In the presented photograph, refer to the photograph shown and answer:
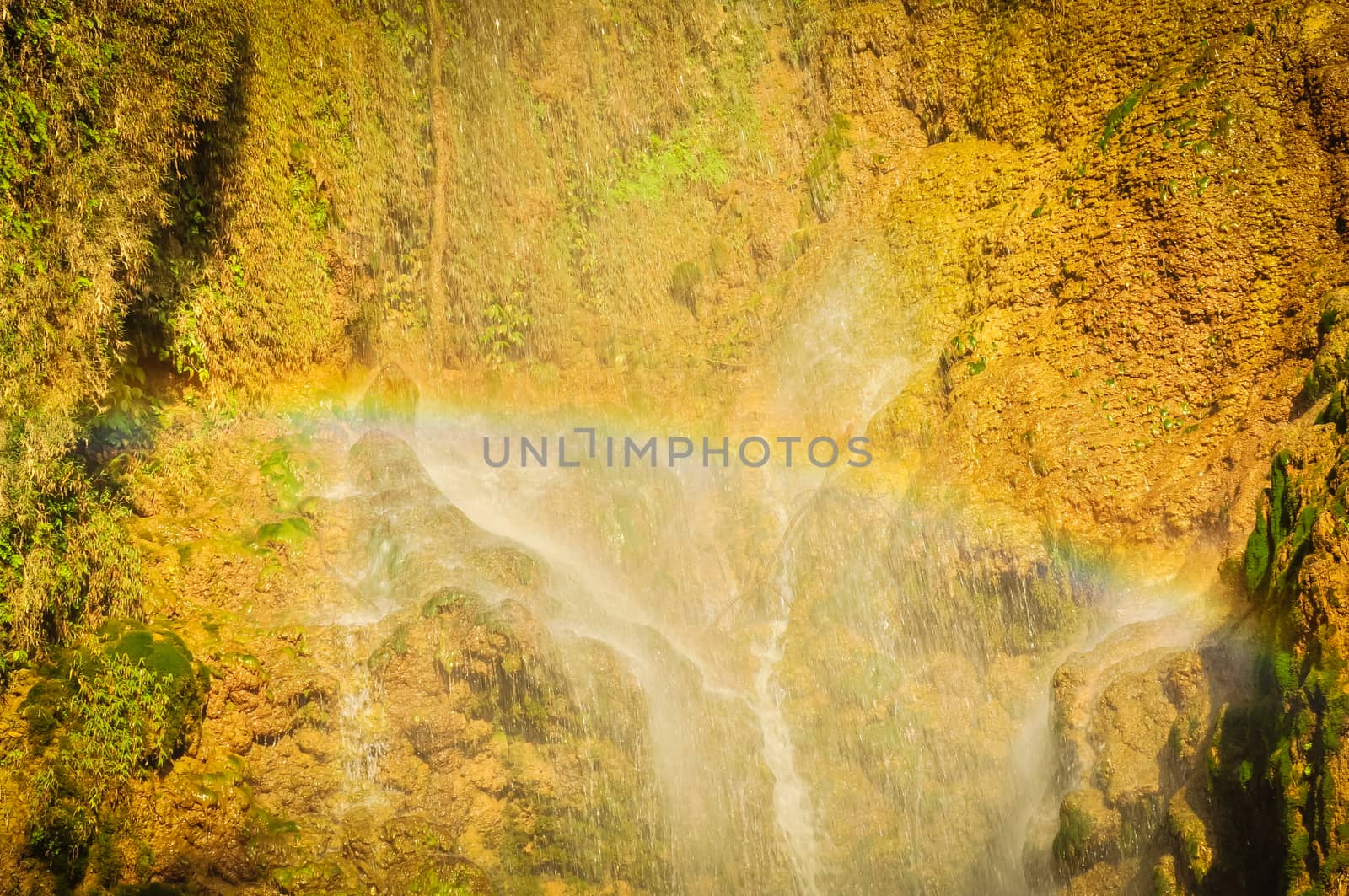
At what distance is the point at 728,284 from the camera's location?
13852 millimetres

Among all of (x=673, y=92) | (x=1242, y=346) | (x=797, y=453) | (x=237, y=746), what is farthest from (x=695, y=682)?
(x=673, y=92)

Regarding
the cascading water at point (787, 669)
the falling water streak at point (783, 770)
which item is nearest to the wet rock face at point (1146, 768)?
the cascading water at point (787, 669)

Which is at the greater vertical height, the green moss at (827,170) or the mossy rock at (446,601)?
the green moss at (827,170)

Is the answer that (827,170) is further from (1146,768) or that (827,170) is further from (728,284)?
(1146,768)

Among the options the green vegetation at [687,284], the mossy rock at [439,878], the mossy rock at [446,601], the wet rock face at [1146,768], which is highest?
the green vegetation at [687,284]

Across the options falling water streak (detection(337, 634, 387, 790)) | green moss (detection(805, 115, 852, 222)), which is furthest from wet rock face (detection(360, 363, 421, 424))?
green moss (detection(805, 115, 852, 222))

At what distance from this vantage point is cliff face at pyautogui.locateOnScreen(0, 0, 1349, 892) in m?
6.96

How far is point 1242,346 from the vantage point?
28.3 feet

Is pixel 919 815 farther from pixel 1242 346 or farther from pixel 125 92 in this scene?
pixel 125 92

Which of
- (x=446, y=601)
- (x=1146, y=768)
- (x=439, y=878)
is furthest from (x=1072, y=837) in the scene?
(x=446, y=601)

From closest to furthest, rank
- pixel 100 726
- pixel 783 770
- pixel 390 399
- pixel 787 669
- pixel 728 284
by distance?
pixel 100 726 < pixel 783 770 < pixel 787 669 < pixel 390 399 < pixel 728 284

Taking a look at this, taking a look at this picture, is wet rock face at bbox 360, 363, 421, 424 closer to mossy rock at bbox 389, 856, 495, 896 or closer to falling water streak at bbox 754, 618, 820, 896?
falling water streak at bbox 754, 618, 820, 896

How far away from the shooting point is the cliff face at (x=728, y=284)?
274 inches

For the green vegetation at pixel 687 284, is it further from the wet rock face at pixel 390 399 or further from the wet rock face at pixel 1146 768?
the wet rock face at pixel 1146 768
